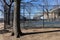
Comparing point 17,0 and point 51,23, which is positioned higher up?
point 17,0

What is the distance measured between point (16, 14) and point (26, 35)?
5.94 feet

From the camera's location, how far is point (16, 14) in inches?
549

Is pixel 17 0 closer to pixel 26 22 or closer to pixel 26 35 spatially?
pixel 26 35

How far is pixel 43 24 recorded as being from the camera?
65.5 feet

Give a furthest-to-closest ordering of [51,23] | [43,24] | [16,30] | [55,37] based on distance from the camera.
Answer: [51,23] → [43,24] → [16,30] → [55,37]

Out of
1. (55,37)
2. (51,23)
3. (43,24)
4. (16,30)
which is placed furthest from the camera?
(51,23)

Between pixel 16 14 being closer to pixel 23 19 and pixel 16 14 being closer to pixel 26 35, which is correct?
pixel 26 35

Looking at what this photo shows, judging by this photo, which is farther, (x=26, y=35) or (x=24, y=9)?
(x=24, y=9)

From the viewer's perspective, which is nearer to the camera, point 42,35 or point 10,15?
point 42,35

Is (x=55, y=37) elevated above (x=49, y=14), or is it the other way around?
(x=49, y=14)

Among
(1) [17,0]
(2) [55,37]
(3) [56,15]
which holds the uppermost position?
(1) [17,0]

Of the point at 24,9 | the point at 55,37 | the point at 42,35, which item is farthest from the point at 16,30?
the point at 24,9

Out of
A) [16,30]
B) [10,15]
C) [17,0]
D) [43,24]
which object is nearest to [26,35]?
[16,30]

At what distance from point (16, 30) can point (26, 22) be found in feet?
23.2
